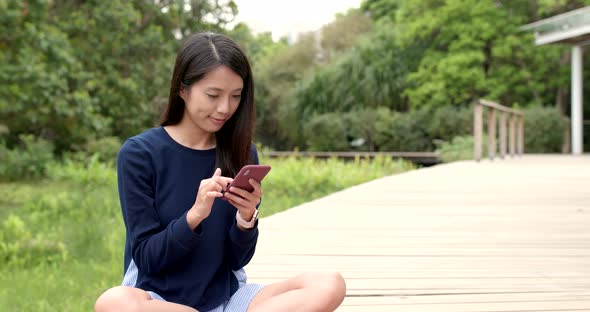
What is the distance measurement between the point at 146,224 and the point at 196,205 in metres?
0.21

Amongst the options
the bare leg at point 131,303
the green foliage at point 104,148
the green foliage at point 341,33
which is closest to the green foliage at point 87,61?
the green foliage at point 104,148

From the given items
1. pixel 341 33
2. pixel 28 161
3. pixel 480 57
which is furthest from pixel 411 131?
pixel 28 161

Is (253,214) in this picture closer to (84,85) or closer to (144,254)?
(144,254)

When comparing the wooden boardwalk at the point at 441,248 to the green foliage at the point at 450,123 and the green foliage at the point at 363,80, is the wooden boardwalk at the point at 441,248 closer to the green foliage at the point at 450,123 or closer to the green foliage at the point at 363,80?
the green foliage at the point at 450,123

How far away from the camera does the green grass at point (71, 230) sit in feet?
15.1

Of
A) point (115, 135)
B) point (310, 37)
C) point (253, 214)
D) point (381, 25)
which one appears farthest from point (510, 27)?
point (253, 214)

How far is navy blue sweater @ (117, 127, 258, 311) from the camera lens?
2.25 metres

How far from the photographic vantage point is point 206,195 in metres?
2.08

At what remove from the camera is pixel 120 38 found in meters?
16.0

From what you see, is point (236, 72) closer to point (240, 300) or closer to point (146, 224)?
point (146, 224)

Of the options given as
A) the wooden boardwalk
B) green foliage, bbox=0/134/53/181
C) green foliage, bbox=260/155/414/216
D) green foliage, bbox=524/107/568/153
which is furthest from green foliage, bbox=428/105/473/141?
the wooden boardwalk

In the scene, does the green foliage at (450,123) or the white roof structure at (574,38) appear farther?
the green foliage at (450,123)

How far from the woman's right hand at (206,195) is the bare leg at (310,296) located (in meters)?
0.39

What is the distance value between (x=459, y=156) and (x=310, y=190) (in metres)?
8.67
